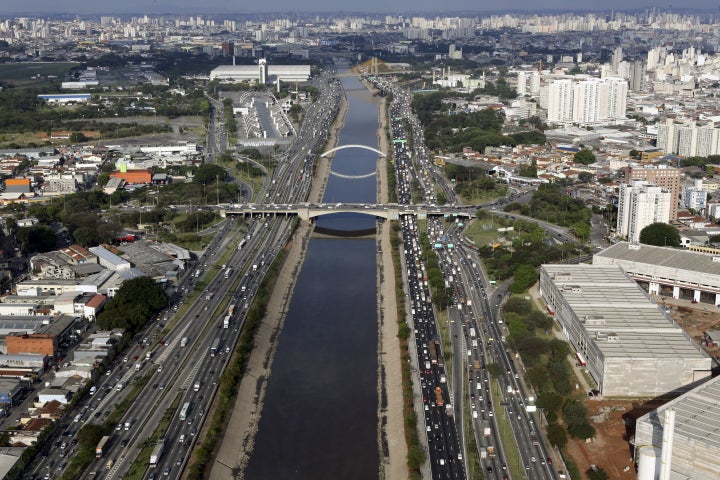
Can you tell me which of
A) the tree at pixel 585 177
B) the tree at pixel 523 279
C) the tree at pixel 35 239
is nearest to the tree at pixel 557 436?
the tree at pixel 523 279

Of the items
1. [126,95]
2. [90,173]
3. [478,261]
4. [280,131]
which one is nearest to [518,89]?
[280,131]

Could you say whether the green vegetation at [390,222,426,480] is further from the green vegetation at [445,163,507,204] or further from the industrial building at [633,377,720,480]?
the green vegetation at [445,163,507,204]

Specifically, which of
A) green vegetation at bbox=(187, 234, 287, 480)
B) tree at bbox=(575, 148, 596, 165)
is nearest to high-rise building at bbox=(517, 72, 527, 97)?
tree at bbox=(575, 148, 596, 165)

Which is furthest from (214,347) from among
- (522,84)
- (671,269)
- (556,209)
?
(522,84)

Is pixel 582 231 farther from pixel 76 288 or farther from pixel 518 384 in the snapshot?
pixel 76 288

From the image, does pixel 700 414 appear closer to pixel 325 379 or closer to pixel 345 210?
pixel 325 379

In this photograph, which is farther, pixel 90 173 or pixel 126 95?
pixel 126 95
